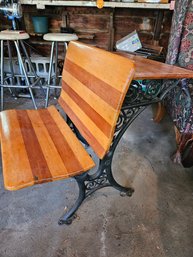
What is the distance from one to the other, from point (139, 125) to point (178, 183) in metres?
0.87

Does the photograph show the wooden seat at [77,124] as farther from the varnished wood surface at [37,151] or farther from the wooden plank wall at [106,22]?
the wooden plank wall at [106,22]

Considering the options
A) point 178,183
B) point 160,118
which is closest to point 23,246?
point 178,183

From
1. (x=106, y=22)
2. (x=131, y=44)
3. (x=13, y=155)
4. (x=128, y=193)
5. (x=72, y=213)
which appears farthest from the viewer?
(x=106, y=22)

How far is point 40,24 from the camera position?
2.83m

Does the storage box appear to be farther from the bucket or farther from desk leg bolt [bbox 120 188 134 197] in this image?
desk leg bolt [bbox 120 188 134 197]

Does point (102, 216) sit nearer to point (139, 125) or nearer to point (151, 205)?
point (151, 205)

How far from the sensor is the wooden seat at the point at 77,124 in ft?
2.92

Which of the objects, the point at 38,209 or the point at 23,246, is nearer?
the point at 23,246

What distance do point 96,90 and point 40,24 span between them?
2.31 metres

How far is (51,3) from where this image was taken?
246cm

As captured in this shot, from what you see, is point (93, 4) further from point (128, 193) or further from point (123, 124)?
point (128, 193)

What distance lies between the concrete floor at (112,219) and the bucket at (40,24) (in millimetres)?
2327

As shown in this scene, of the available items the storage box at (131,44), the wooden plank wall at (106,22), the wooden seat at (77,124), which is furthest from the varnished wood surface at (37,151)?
the wooden plank wall at (106,22)

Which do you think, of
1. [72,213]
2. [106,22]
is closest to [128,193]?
[72,213]
